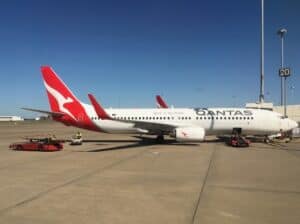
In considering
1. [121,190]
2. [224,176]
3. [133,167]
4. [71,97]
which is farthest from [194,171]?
[71,97]

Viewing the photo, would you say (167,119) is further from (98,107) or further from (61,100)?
(61,100)

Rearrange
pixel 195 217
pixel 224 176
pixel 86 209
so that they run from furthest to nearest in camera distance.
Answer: pixel 224 176 → pixel 86 209 → pixel 195 217

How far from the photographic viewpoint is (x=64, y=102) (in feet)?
99.8

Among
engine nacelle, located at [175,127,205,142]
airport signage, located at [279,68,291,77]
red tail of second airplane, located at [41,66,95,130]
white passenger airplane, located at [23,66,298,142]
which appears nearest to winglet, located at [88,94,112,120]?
white passenger airplane, located at [23,66,298,142]

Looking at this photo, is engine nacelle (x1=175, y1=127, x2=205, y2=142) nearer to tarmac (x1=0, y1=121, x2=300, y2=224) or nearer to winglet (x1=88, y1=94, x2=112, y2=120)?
winglet (x1=88, y1=94, x2=112, y2=120)

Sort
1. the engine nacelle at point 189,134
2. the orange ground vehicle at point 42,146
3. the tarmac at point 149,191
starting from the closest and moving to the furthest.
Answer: the tarmac at point 149,191, the orange ground vehicle at point 42,146, the engine nacelle at point 189,134

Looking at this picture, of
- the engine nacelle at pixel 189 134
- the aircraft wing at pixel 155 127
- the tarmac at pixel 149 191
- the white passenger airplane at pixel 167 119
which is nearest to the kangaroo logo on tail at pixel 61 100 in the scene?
the white passenger airplane at pixel 167 119

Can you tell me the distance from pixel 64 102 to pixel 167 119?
10280mm

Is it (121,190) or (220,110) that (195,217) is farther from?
(220,110)

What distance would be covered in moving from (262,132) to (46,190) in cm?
2344

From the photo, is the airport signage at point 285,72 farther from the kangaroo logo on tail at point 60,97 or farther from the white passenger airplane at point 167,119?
the kangaroo logo on tail at point 60,97

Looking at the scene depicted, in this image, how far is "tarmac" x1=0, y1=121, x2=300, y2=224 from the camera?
26.9 feet

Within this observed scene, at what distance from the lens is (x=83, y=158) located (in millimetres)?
19391

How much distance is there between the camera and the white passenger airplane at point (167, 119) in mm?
29109
